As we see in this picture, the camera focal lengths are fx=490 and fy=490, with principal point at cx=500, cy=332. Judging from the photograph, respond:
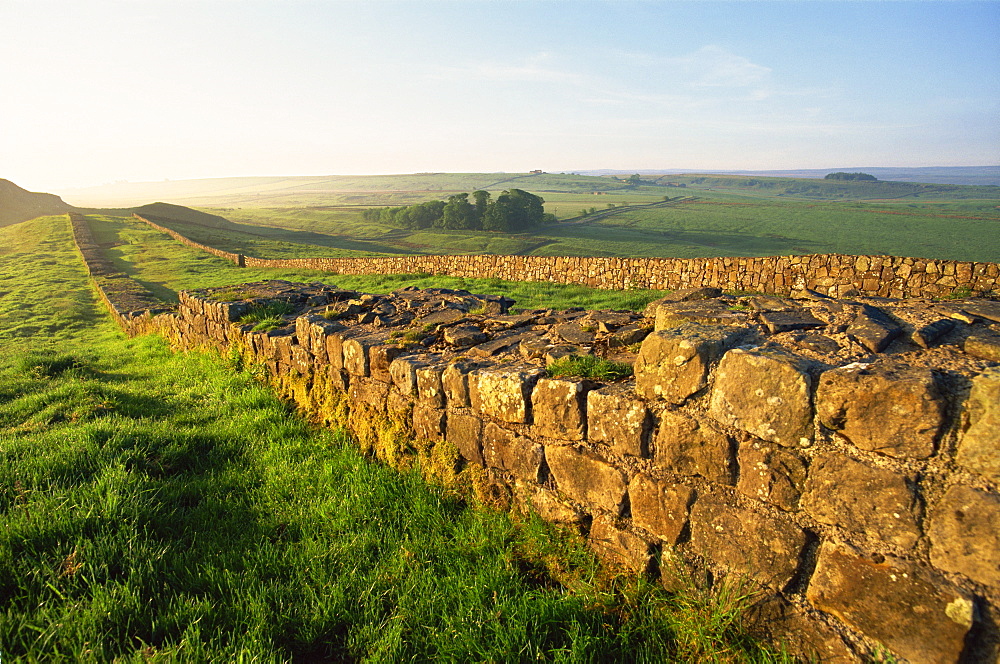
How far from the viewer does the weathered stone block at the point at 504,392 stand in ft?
10.7

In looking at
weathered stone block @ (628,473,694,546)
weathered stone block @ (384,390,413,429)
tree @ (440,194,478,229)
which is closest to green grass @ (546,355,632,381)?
weathered stone block @ (628,473,694,546)

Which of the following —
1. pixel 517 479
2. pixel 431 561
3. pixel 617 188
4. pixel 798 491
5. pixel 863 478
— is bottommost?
pixel 431 561

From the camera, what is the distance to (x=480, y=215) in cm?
6962

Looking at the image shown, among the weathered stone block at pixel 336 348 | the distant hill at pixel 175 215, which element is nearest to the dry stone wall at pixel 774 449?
the weathered stone block at pixel 336 348

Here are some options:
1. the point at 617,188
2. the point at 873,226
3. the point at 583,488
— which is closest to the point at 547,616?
the point at 583,488

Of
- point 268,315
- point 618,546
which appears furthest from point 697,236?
point 618,546

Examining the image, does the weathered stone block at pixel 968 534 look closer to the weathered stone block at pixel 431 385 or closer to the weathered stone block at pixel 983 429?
the weathered stone block at pixel 983 429

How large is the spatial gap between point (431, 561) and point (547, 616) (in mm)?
789

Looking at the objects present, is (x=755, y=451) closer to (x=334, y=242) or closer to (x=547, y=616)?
(x=547, y=616)

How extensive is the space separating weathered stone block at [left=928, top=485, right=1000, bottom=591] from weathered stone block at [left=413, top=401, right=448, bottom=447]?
9.42 ft

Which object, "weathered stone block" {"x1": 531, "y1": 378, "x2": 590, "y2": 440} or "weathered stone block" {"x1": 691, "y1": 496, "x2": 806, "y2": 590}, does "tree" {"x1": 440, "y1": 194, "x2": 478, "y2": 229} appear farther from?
"weathered stone block" {"x1": 691, "y1": 496, "x2": 806, "y2": 590}

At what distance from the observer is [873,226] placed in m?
61.8

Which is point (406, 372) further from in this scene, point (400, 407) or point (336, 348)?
point (336, 348)

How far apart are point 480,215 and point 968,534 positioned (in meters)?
70.1
